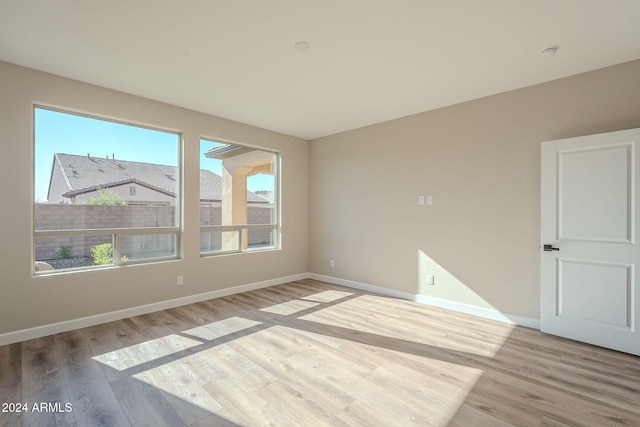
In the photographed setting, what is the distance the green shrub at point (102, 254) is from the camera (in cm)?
343

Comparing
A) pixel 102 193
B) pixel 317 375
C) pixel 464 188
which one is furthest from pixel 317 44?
pixel 102 193

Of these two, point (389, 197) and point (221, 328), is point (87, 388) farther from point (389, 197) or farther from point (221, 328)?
point (389, 197)

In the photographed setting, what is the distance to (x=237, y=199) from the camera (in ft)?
15.9

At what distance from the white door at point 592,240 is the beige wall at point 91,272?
3.96m

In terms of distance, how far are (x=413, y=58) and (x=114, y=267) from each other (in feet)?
13.1

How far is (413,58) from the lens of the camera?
2756 mm

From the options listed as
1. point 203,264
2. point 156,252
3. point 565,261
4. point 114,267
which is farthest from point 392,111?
point 114,267

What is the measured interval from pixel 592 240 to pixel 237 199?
4.52 meters

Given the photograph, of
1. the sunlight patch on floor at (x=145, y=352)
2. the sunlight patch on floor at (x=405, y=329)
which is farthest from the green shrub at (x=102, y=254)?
the sunlight patch on floor at (x=405, y=329)

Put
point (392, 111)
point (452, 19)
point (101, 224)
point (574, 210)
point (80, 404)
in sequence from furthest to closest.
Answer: point (392, 111) → point (101, 224) → point (574, 210) → point (452, 19) → point (80, 404)

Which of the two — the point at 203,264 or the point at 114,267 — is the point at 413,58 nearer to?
the point at 203,264

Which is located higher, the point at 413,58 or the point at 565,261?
the point at 413,58

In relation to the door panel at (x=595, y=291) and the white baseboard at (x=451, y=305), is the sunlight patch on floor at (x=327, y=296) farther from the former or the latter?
the door panel at (x=595, y=291)

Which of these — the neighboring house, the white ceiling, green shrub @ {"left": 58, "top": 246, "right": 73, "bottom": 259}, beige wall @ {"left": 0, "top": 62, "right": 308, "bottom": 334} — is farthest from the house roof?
the white ceiling
